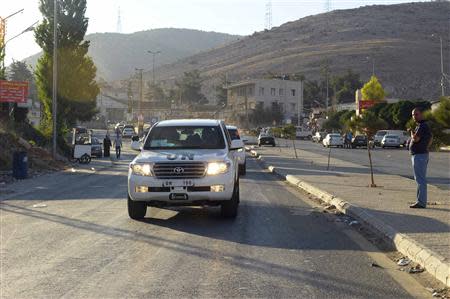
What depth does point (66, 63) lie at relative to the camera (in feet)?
152

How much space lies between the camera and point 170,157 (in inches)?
473

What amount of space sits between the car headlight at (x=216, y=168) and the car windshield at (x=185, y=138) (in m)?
1.10

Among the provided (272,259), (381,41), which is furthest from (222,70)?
(272,259)

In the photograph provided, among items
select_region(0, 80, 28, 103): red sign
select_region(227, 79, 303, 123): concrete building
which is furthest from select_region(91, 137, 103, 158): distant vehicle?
select_region(227, 79, 303, 123): concrete building

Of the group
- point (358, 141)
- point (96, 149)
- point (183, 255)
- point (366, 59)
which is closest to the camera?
point (183, 255)

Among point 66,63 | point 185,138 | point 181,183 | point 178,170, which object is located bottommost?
point 181,183

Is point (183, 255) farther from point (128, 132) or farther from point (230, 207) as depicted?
point (128, 132)

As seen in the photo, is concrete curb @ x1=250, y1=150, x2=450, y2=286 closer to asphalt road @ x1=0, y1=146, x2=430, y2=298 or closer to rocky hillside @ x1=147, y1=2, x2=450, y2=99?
asphalt road @ x1=0, y1=146, x2=430, y2=298

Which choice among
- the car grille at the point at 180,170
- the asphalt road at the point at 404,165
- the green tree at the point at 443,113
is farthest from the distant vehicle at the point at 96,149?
the green tree at the point at 443,113

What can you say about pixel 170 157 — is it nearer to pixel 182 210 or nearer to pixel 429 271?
pixel 182 210

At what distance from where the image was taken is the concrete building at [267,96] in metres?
112

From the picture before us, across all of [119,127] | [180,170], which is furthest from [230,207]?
[119,127]

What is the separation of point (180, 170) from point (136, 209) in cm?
123

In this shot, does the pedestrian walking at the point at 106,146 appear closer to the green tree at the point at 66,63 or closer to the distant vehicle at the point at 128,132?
the green tree at the point at 66,63
